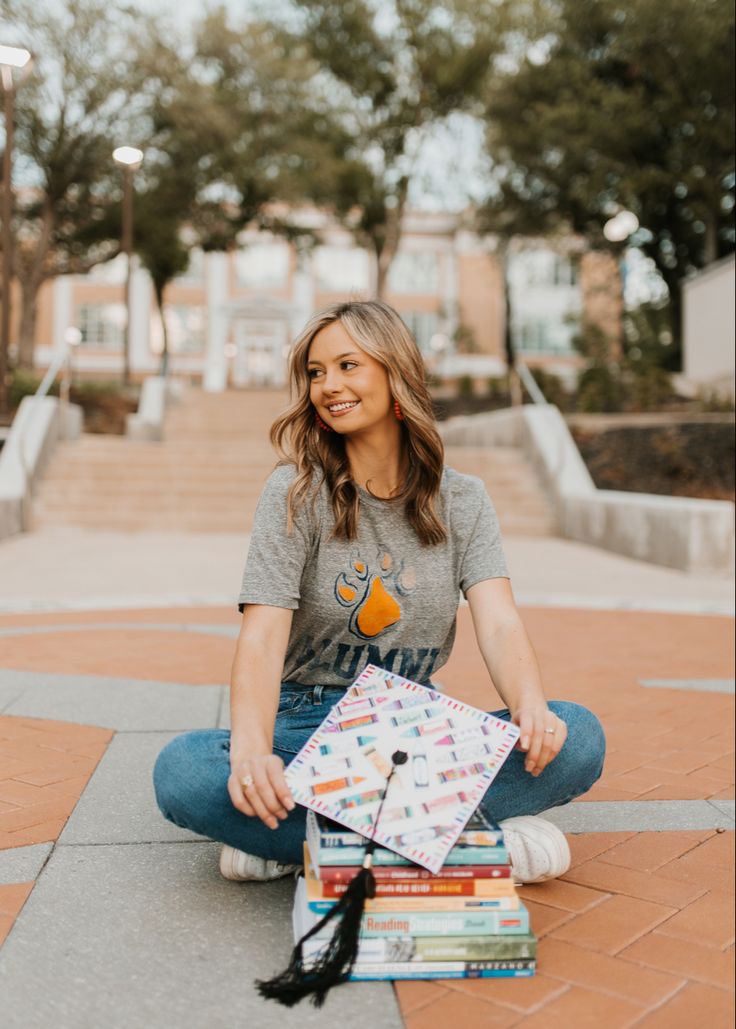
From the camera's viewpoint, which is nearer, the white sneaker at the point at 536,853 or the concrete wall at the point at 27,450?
the white sneaker at the point at 536,853

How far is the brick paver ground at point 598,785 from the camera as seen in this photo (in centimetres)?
177

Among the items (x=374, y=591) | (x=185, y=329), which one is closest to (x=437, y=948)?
(x=374, y=591)

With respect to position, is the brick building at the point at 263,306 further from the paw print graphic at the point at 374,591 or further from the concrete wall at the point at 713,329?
the paw print graphic at the point at 374,591

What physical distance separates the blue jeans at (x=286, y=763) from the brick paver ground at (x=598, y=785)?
20 cm

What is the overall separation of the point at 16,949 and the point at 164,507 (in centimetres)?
1017

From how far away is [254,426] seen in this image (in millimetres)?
16797

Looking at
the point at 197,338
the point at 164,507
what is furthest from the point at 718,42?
the point at 197,338

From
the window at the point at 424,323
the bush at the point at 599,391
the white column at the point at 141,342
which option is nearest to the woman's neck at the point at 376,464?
the bush at the point at 599,391

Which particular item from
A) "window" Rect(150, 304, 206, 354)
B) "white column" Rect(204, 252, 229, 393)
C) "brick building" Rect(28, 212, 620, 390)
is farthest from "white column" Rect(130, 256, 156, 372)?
"white column" Rect(204, 252, 229, 393)

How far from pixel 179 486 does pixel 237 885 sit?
1042 cm

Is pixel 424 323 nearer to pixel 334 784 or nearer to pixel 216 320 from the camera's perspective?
pixel 216 320

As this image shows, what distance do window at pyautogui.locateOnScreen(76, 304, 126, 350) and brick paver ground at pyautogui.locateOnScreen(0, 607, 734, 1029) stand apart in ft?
133

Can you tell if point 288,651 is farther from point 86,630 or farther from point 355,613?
point 86,630

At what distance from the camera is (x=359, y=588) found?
2352 millimetres
